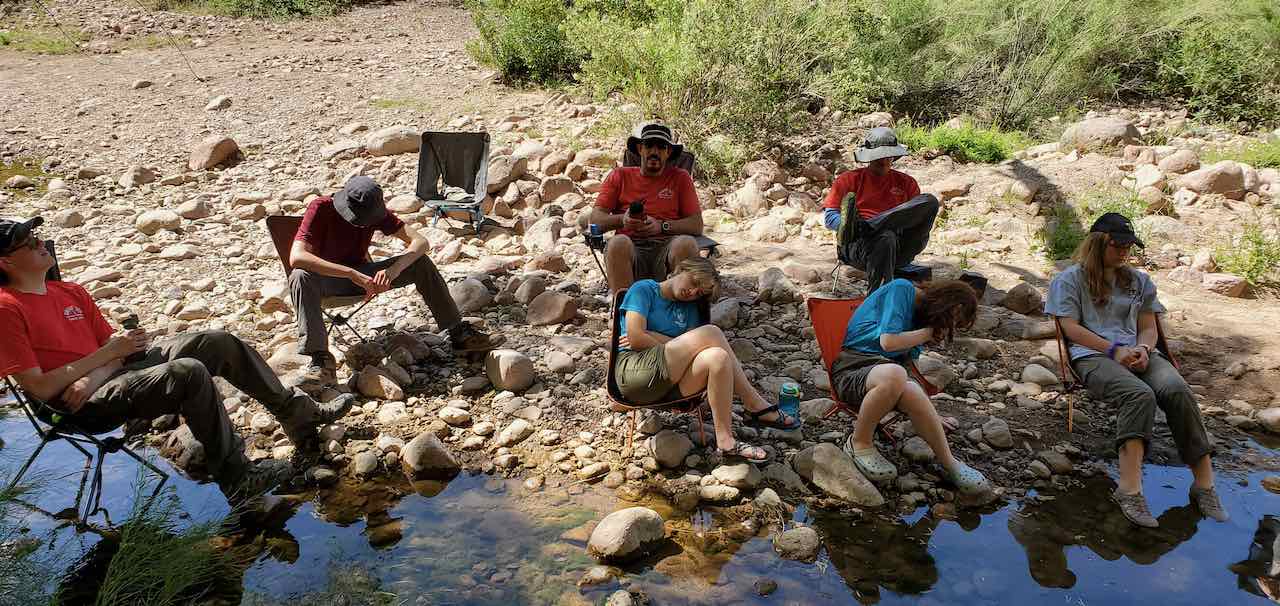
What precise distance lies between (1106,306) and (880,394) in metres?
1.45

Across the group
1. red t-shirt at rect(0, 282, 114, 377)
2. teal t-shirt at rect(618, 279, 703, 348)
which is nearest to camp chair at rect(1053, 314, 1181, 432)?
teal t-shirt at rect(618, 279, 703, 348)

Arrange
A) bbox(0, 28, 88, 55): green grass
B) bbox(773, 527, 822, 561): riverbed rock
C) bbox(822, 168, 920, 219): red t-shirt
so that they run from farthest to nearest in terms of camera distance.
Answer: bbox(0, 28, 88, 55): green grass < bbox(822, 168, 920, 219): red t-shirt < bbox(773, 527, 822, 561): riverbed rock

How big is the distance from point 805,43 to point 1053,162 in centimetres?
287

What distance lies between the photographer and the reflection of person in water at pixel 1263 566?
2.97 metres

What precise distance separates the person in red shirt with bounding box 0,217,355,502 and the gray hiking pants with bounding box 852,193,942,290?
3.67 metres

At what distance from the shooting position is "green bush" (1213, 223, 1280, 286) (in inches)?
223

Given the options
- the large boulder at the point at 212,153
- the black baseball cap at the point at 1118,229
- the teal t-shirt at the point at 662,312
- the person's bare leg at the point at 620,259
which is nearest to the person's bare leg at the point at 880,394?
the teal t-shirt at the point at 662,312

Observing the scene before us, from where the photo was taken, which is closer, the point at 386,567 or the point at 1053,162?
the point at 386,567

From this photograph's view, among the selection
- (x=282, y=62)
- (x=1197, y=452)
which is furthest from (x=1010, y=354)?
(x=282, y=62)

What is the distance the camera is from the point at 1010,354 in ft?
16.1

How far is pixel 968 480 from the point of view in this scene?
3.49m

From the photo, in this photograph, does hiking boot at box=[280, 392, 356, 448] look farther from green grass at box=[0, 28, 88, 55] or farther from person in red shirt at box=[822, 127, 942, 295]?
green grass at box=[0, 28, 88, 55]

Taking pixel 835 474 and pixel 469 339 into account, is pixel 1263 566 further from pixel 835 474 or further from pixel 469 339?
pixel 469 339

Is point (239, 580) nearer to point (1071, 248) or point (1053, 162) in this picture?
point (1071, 248)
